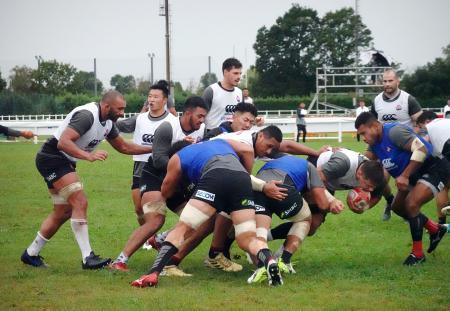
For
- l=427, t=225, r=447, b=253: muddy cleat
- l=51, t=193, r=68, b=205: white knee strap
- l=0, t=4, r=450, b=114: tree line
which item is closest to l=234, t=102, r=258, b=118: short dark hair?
l=51, t=193, r=68, b=205: white knee strap

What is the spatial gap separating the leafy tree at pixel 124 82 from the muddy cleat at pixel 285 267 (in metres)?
68.3

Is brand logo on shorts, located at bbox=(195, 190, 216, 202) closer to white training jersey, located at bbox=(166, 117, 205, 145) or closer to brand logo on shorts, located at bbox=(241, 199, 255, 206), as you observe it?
brand logo on shorts, located at bbox=(241, 199, 255, 206)

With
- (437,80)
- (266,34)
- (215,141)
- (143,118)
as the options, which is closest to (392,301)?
(215,141)

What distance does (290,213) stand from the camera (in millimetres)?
9484

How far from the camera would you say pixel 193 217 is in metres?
8.58

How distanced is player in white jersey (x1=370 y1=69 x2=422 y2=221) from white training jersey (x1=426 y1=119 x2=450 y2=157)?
3.08 meters

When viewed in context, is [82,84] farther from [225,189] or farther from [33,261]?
[225,189]

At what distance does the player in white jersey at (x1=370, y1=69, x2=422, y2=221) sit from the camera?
1384cm

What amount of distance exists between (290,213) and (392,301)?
208 centimetres

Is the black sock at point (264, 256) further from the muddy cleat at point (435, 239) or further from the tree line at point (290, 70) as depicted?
the tree line at point (290, 70)

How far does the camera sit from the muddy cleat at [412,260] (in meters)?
9.91

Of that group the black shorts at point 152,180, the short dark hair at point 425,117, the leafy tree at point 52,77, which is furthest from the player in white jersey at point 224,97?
the leafy tree at point 52,77

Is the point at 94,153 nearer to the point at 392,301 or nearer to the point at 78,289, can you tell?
the point at 78,289

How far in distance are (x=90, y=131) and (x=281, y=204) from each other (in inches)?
108
